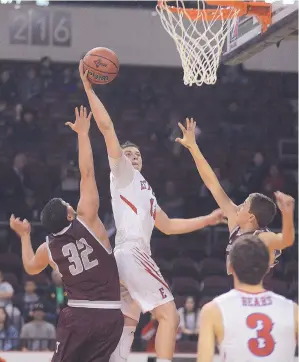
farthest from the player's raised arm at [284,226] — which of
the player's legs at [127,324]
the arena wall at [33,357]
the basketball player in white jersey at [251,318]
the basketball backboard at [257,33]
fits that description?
the arena wall at [33,357]

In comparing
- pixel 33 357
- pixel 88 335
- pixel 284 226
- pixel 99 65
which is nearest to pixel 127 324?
pixel 88 335

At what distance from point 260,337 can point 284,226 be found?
1.18m

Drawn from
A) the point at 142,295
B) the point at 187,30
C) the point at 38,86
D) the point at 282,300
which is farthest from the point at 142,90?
the point at 282,300

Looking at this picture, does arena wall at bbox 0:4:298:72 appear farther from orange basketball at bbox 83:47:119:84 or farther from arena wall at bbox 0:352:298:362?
orange basketball at bbox 83:47:119:84

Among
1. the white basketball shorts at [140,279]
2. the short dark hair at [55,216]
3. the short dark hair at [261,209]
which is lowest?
the white basketball shorts at [140,279]

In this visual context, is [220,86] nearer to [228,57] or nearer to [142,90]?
[142,90]

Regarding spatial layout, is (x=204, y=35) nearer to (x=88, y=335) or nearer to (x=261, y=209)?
(x=261, y=209)

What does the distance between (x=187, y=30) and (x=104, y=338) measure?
334cm

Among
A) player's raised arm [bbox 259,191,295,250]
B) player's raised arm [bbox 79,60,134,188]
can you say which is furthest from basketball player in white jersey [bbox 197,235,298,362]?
player's raised arm [bbox 79,60,134,188]

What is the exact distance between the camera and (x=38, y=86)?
554 inches

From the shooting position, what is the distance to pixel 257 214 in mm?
5789

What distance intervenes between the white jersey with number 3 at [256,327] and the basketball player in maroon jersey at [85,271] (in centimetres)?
192

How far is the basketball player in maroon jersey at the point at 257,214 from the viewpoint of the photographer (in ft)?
15.5

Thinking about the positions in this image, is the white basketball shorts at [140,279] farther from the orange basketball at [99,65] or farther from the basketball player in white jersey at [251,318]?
the basketball player in white jersey at [251,318]
